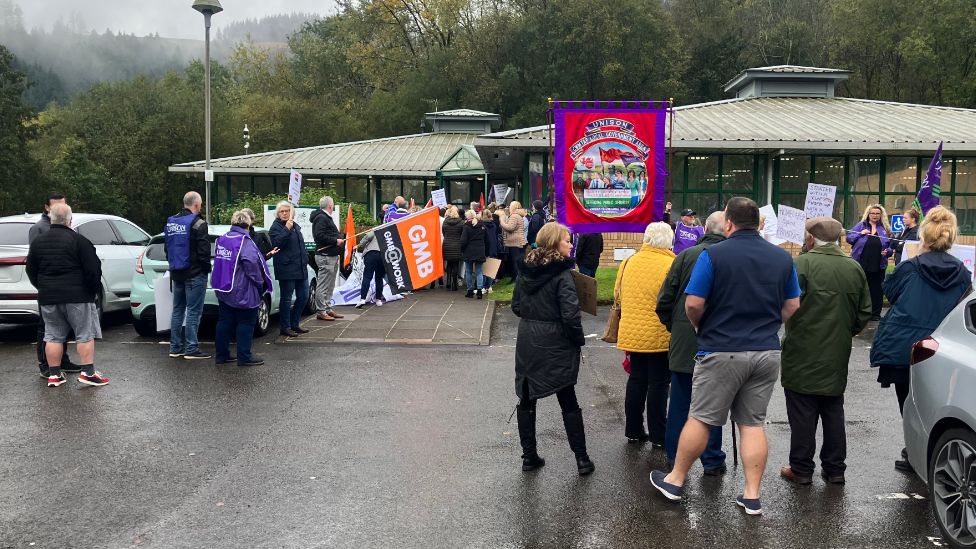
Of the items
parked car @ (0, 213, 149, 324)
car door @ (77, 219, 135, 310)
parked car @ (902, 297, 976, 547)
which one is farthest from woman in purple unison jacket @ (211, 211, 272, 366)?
parked car @ (902, 297, 976, 547)

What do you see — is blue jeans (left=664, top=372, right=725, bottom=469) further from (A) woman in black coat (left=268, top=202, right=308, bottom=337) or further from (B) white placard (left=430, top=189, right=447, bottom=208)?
(B) white placard (left=430, top=189, right=447, bottom=208)

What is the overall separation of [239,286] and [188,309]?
1078mm

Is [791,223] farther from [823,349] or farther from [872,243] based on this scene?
[823,349]

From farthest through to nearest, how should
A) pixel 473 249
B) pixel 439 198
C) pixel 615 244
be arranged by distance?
1. pixel 615 244
2. pixel 439 198
3. pixel 473 249

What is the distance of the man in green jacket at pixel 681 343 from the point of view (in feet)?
19.4

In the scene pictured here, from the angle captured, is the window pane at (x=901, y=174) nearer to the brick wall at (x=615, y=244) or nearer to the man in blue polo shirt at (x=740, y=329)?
the brick wall at (x=615, y=244)

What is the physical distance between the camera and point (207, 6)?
18391 millimetres

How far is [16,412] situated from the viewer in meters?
7.71

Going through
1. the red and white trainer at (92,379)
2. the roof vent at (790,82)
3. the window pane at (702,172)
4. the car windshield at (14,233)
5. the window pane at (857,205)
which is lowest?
the red and white trainer at (92,379)

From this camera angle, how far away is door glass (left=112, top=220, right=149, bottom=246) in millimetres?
13617

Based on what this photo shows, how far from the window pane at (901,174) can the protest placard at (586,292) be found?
1797 centimetres

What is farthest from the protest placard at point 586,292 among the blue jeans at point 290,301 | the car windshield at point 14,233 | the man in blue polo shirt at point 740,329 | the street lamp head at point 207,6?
the street lamp head at point 207,6

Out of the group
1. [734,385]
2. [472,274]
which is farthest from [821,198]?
[734,385]

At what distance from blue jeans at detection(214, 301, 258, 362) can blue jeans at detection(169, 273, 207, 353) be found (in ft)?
1.88
